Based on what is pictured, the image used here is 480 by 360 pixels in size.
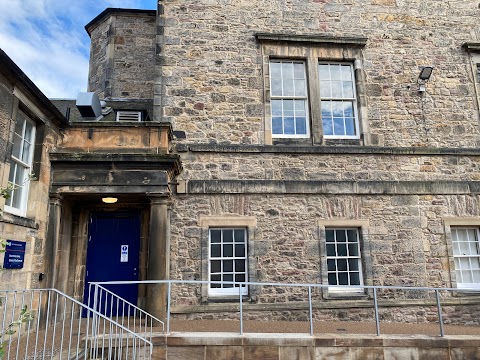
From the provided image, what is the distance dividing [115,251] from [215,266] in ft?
7.36

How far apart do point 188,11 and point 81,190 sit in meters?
5.30

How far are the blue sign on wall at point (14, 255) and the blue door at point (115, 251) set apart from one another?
6.71 ft

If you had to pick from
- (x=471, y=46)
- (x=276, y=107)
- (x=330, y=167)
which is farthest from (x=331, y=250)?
(x=471, y=46)

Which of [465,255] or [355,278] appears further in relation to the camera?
[465,255]

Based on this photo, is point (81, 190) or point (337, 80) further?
point (337, 80)

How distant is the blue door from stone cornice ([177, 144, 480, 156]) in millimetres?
2119

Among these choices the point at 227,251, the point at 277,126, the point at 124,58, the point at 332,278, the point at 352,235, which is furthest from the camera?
the point at 124,58

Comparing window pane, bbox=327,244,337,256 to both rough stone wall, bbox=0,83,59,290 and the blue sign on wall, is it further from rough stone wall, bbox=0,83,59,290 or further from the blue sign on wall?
Result: the blue sign on wall

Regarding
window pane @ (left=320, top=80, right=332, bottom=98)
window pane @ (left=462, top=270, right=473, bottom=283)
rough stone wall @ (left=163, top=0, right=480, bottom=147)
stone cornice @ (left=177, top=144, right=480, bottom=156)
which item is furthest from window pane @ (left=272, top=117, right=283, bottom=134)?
window pane @ (left=462, top=270, right=473, bottom=283)

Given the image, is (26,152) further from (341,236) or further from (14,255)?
(341,236)

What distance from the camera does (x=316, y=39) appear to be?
30.6 feet

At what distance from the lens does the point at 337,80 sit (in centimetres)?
952

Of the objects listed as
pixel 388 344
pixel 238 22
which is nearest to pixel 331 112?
pixel 238 22

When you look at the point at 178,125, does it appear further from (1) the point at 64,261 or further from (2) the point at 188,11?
(1) the point at 64,261
